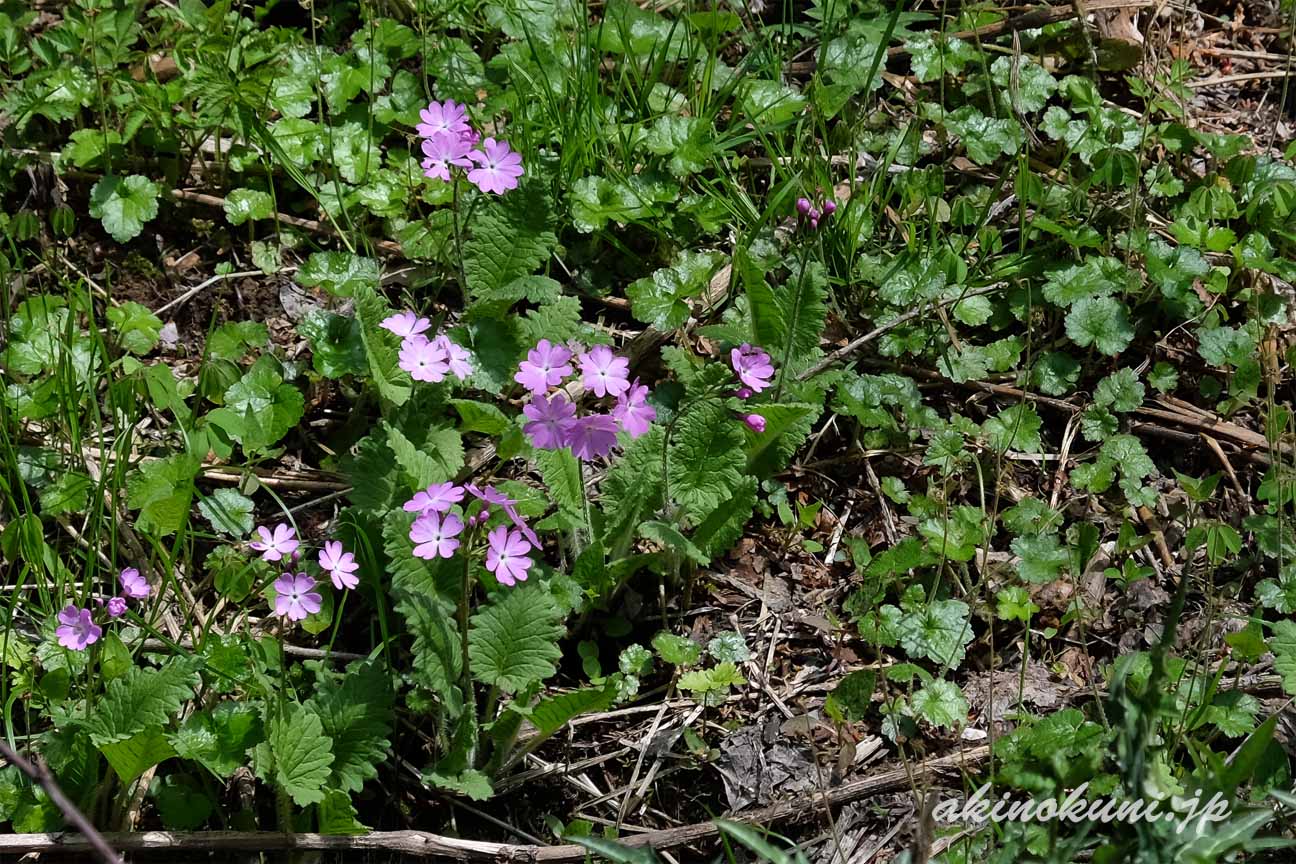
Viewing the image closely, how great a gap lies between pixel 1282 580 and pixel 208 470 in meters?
2.42

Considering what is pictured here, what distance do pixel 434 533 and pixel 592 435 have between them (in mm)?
324

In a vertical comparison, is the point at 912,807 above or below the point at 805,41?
below

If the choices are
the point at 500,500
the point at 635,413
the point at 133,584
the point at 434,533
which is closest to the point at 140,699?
the point at 133,584

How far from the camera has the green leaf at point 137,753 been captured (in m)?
2.15

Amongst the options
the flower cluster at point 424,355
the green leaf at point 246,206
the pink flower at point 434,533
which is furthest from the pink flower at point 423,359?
the green leaf at point 246,206

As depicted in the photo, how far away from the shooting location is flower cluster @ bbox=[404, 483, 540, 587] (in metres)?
2.09

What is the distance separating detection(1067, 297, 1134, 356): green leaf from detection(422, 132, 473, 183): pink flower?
5.05ft

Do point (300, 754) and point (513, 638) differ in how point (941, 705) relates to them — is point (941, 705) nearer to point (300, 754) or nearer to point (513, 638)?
point (513, 638)

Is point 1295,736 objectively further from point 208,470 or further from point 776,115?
point 208,470

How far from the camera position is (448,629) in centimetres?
231

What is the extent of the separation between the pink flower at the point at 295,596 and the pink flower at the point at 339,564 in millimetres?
63

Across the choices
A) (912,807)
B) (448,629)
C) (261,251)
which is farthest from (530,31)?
(912,807)

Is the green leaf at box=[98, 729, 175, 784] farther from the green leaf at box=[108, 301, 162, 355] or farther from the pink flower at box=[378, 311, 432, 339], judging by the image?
the green leaf at box=[108, 301, 162, 355]

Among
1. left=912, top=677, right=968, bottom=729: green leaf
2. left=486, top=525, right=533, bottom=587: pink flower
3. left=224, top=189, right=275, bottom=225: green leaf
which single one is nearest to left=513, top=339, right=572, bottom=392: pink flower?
left=486, top=525, right=533, bottom=587: pink flower
